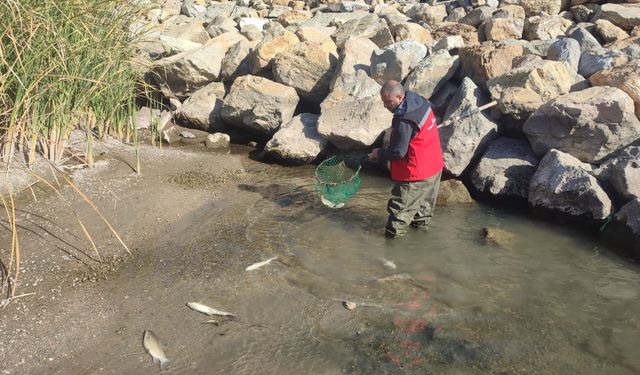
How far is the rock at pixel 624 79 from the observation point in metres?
7.16

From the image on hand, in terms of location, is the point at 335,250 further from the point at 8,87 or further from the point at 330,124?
the point at 8,87

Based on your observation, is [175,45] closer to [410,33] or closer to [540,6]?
[410,33]

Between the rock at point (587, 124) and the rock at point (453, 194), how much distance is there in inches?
47.6

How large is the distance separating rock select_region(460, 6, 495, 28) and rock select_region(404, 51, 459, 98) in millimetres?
2651

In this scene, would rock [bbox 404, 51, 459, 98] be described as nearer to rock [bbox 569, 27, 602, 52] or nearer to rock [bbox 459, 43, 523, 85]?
rock [bbox 459, 43, 523, 85]

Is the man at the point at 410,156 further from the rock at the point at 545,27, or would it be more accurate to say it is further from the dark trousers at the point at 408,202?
the rock at the point at 545,27

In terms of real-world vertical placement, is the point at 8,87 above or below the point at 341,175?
above

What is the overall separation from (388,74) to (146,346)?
21.5ft

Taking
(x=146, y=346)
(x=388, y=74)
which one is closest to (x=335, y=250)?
(x=146, y=346)

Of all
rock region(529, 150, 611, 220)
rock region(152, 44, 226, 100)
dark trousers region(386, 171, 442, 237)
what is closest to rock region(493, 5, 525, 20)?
rock region(529, 150, 611, 220)

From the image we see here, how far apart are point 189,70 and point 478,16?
6020 mm

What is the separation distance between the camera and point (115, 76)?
757cm

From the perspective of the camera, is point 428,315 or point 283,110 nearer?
point 428,315

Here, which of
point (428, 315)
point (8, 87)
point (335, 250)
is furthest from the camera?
point (335, 250)
